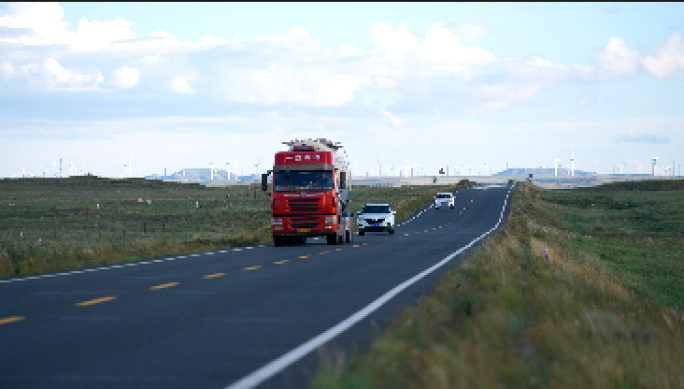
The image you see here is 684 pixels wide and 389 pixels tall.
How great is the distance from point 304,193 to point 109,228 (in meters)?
29.7

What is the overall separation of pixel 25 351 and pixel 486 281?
7216 millimetres

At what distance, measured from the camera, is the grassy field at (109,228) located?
24312 millimetres

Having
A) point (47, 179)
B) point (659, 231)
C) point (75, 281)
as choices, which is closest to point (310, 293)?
point (75, 281)

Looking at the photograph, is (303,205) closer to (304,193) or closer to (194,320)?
(304,193)

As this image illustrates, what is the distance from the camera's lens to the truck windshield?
3288 cm

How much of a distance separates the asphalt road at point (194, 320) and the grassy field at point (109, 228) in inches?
98.0

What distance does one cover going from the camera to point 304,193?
107ft

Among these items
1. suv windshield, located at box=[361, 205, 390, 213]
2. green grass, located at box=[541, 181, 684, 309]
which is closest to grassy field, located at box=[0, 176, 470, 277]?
suv windshield, located at box=[361, 205, 390, 213]

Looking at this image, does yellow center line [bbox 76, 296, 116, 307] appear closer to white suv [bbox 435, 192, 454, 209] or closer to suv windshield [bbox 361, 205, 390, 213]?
suv windshield [bbox 361, 205, 390, 213]

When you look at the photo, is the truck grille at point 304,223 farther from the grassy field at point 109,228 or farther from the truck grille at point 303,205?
the grassy field at point 109,228

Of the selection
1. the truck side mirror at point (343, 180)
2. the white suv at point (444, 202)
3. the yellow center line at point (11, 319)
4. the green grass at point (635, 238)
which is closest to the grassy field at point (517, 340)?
the yellow center line at point (11, 319)

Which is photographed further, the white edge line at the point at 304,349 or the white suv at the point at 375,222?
the white suv at the point at 375,222

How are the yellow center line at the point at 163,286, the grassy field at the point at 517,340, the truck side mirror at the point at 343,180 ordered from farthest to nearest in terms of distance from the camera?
the truck side mirror at the point at 343,180 → the yellow center line at the point at 163,286 → the grassy field at the point at 517,340

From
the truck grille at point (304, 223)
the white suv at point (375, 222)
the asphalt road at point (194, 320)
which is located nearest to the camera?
the asphalt road at point (194, 320)
